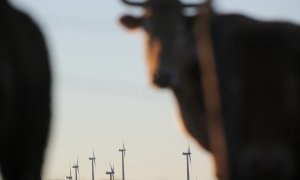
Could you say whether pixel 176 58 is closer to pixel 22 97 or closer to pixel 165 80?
pixel 165 80

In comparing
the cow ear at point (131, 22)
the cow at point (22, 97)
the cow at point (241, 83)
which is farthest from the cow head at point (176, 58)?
the cow at point (22, 97)

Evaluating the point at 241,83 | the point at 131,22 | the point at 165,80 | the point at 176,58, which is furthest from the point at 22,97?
the point at 131,22

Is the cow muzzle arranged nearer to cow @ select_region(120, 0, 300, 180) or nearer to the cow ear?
cow @ select_region(120, 0, 300, 180)

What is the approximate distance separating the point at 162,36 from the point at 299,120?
10.5ft

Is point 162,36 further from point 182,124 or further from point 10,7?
point 10,7

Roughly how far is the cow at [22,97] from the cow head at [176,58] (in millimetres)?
4272

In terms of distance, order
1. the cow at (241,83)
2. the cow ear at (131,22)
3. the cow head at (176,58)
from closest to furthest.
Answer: the cow at (241,83)
the cow head at (176,58)
the cow ear at (131,22)

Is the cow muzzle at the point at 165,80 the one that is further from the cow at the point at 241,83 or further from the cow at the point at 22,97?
the cow at the point at 22,97

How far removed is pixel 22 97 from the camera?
11086 mm

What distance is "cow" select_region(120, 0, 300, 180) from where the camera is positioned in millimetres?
15523

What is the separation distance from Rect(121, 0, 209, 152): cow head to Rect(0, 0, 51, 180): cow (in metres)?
4.27

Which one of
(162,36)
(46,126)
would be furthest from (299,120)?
(46,126)

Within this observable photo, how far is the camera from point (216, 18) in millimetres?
17094

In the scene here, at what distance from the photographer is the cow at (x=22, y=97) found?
35.1 ft
